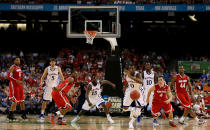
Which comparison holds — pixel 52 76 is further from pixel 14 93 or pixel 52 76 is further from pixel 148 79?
pixel 148 79

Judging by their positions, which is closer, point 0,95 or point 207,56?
point 0,95

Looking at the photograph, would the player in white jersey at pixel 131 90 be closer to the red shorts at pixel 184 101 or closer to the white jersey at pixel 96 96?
the white jersey at pixel 96 96

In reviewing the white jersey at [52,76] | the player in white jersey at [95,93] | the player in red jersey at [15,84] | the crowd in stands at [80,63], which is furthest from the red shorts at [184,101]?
the crowd in stands at [80,63]

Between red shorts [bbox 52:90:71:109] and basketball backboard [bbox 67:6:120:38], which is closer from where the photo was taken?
red shorts [bbox 52:90:71:109]

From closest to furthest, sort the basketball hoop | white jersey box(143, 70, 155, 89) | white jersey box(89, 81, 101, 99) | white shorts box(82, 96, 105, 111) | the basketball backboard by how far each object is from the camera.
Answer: white jersey box(89, 81, 101, 99), white shorts box(82, 96, 105, 111), white jersey box(143, 70, 155, 89), the basketball hoop, the basketball backboard

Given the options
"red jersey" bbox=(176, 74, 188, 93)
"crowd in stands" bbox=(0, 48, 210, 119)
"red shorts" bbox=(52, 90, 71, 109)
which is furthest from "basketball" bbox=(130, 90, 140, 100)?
"crowd in stands" bbox=(0, 48, 210, 119)

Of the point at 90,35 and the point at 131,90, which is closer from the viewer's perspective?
the point at 131,90

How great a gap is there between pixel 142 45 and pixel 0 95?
39.1 ft

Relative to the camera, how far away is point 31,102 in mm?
17312

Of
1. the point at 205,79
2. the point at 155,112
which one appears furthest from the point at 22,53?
the point at 155,112

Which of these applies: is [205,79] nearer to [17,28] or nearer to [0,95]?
[0,95]

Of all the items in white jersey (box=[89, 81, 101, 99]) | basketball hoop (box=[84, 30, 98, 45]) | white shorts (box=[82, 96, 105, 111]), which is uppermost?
basketball hoop (box=[84, 30, 98, 45])

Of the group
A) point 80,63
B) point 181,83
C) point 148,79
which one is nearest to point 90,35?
point 148,79

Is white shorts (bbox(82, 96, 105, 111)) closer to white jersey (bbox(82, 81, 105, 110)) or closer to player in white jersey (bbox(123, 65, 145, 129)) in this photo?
white jersey (bbox(82, 81, 105, 110))
